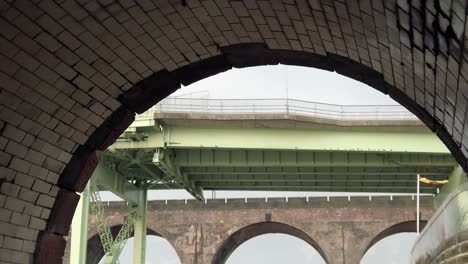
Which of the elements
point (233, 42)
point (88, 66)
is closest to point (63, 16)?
point (88, 66)

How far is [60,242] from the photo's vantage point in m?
8.30

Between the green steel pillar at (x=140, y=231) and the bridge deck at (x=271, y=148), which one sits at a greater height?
the bridge deck at (x=271, y=148)

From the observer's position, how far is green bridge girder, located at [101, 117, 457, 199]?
26.0 meters

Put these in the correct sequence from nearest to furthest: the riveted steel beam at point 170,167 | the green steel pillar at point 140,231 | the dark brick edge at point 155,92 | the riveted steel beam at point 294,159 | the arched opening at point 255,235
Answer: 1. the dark brick edge at point 155,92
2. the riveted steel beam at point 170,167
3. the riveted steel beam at point 294,159
4. the green steel pillar at point 140,231
5. the arched opening at point 255,235

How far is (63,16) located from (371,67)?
11.0ft

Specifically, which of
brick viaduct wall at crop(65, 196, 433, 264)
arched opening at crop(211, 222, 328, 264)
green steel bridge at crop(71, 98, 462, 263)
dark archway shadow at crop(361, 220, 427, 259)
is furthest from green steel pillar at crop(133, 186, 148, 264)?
dark archway shadow at crop(361, 220, 427, 259)

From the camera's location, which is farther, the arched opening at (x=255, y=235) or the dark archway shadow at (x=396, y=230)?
the arched opening at (x=255, y=235)

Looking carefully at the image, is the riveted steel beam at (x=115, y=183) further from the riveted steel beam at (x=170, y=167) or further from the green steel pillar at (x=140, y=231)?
the riveted steel beam at (x=170, y=167)

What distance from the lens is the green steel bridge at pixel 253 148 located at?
1016 inches

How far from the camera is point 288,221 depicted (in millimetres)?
45250

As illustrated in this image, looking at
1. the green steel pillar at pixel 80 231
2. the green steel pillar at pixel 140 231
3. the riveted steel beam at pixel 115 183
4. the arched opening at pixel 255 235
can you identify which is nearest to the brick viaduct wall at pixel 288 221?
the arched opening at pixel 255 235

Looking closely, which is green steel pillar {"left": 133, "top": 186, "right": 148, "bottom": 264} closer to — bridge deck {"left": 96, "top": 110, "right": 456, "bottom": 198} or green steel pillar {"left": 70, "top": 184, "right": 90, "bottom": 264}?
bridge deck {"left": 96, "top": 110, "right": 456, "bottom": 198}

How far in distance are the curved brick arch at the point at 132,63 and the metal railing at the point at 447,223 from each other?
246 cm

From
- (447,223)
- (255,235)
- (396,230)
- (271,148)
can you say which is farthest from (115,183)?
(396,230)
